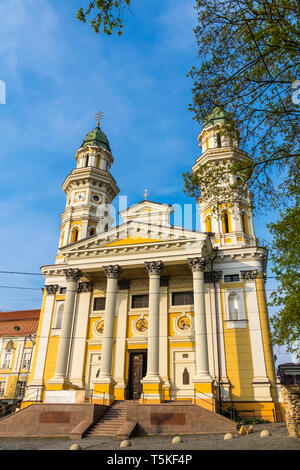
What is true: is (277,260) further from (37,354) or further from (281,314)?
(37,354)

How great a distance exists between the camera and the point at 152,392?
64.8 feet

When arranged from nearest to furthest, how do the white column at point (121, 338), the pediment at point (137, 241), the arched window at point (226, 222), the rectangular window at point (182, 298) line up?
1. the pediment at point (137, 241)
2. the white column at point (121, 338)
3. the rectangular window at point (182, 298)
4. the arched window at point (226, 222)

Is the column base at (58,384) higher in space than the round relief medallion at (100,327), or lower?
lower

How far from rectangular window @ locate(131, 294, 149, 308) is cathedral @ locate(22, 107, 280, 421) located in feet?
0.36

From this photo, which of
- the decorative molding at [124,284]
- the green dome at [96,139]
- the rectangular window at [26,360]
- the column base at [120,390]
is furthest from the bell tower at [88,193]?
the rectangular window at [26,360]

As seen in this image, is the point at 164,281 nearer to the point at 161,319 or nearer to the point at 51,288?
the point at 161,319

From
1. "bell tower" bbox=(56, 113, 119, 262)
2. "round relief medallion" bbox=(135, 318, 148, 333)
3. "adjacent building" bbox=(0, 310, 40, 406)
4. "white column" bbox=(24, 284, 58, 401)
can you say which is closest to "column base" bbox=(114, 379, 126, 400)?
"round relief medallion" bbox=(135, 318, 148, 333)

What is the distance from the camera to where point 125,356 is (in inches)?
959

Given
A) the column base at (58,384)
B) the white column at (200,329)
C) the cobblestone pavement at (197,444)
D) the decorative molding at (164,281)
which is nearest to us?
the cobblestone pavement at (197,444)

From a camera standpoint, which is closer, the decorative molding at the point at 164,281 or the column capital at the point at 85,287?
the decorative molding at the point at 164,281

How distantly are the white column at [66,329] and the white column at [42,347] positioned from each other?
3.46 metres

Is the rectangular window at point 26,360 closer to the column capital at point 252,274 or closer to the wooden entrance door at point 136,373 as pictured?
the wooden entrance door at point 136,373

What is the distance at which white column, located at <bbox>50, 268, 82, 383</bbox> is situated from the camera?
22.2m

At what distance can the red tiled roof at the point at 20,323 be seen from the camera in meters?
43.0
